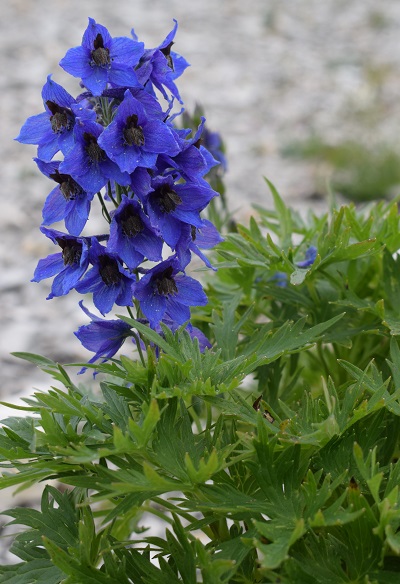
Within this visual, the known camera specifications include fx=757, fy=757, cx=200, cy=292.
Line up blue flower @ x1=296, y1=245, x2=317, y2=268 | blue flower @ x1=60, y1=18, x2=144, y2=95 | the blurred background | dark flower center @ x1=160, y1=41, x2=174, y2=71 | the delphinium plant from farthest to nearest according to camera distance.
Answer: the blurred background < blue flower @ x1=296, y1=245, x2=317, y2=268 < dark flower center @ x1=160, y1=41, x2=174, y2=71 < blue flower @ x1=60, y1=18, x2=144, y2=95 < the delphinium plant

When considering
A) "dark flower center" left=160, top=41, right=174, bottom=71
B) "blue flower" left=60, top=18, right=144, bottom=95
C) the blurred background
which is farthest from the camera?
the blurred background

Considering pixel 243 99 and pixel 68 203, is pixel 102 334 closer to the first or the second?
pixel 68 203

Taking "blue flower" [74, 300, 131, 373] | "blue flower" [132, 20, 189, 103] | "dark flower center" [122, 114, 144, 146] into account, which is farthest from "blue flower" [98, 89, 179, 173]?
"blue flower" [74, 300, 131, 373]

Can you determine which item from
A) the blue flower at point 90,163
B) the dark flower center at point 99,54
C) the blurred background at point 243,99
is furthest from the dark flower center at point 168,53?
the blurred background at point 243,99

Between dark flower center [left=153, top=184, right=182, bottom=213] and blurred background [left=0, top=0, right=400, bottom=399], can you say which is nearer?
dark flower center [left=153, top=184, right=182, bottom=213]

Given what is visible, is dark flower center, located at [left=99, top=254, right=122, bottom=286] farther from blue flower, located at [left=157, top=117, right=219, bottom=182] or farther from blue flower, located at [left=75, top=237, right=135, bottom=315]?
blue flower, located at [left=157, top=117, right=219, bottom=182]

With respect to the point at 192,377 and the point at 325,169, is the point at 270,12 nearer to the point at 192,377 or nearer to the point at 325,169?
the point at 325,169

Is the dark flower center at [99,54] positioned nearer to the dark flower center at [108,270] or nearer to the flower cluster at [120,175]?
the flower cluster at [120,175]
